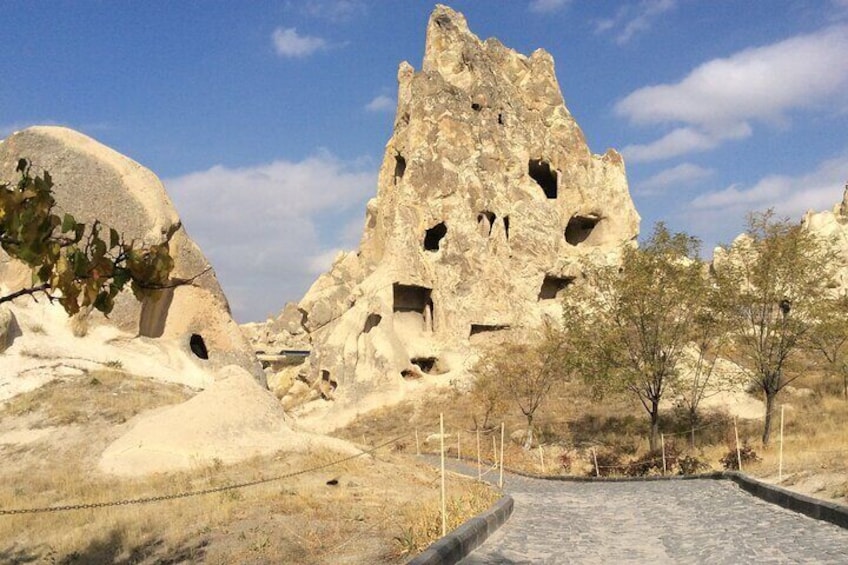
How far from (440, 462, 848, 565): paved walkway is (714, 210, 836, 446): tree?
1074 centimetres

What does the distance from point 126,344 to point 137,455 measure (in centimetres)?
915

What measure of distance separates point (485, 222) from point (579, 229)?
9.76 m

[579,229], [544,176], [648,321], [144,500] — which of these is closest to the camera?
[144,500]

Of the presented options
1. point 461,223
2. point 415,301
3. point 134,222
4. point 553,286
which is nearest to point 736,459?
point 134,222

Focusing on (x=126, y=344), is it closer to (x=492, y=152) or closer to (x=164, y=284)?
(x=164, y=284)

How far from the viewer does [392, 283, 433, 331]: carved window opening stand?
133ft

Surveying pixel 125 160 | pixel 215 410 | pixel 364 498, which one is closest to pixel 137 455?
pixel 215 410

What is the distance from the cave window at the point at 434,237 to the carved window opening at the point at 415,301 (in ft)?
11.7

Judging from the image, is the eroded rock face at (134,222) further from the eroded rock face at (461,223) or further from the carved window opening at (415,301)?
the carved window opening at (415,301)

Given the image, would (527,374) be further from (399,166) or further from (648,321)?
(399,166)

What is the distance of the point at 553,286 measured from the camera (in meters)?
44.4

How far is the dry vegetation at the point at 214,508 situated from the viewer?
8453 mm

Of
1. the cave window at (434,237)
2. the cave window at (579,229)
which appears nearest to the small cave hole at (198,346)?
the cave window at (434,237)

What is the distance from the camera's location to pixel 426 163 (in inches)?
1647
